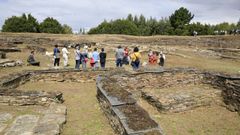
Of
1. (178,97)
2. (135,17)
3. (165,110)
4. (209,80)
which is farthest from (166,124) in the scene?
(135,17)

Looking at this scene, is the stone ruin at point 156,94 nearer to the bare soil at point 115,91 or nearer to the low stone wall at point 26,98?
the bare soil at point 115,91

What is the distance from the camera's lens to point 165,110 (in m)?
11.1

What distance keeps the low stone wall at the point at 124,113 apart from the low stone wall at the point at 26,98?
1708 mm

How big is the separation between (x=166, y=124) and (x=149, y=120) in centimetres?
295

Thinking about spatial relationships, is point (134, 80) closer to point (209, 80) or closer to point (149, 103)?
point (149, 103)

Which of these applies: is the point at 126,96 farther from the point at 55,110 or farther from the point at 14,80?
the point at 14,80

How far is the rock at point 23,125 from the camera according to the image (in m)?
7.73

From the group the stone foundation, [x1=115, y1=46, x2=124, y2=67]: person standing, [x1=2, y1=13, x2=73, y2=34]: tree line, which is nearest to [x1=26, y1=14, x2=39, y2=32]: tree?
[x1=2, y1=13, x2=73, y2=34]: tree line

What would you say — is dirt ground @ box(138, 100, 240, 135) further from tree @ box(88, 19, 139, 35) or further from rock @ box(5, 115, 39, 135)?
tree @ box(88, 19, 139, 35)

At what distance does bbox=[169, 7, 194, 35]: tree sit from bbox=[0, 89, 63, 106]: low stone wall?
62.4m

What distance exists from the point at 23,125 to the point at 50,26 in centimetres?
6195

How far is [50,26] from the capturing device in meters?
68.2

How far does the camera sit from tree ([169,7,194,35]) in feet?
232

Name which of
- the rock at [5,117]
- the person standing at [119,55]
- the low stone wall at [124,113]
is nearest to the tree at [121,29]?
the person standing at [119,55]
